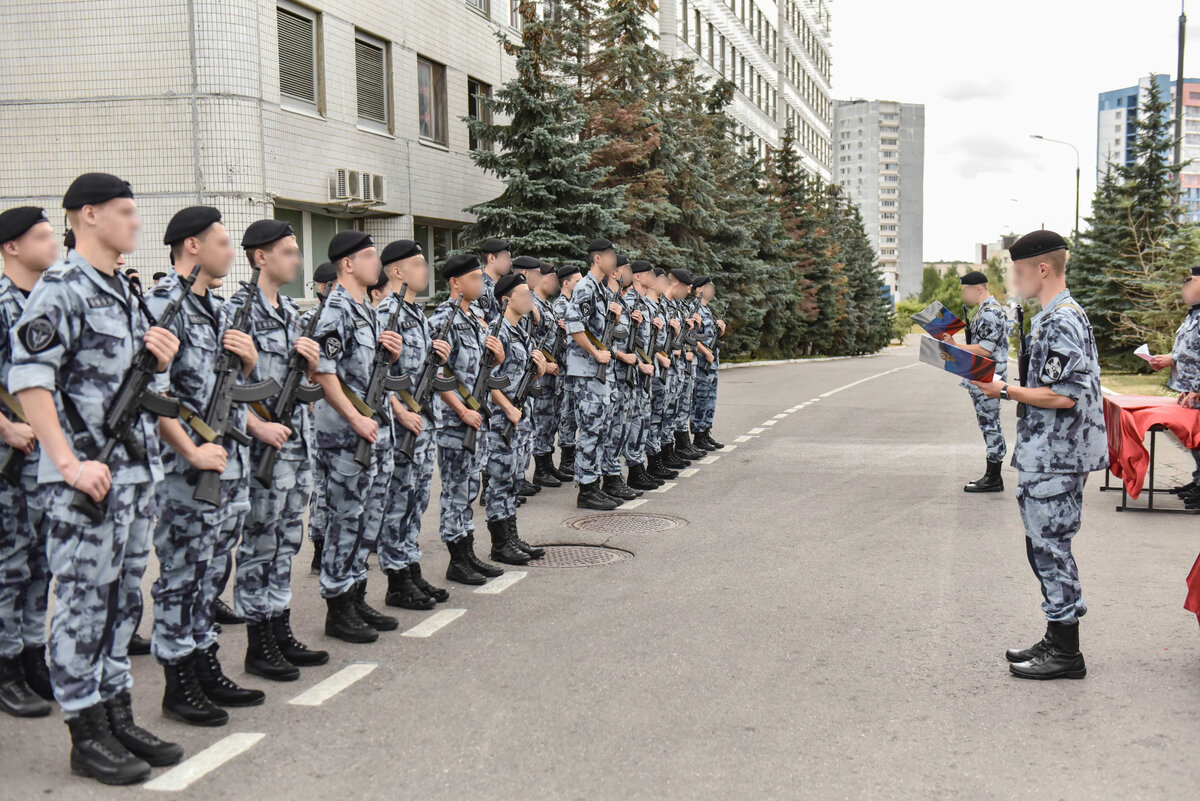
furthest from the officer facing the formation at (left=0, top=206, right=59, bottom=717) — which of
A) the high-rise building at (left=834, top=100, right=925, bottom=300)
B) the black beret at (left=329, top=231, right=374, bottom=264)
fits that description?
the high-rise building at (left=834, top=100, right=925, bottom=300)

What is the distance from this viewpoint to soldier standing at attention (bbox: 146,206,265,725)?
464 centimetres

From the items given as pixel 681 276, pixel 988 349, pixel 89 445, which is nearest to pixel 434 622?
pixel 89 445

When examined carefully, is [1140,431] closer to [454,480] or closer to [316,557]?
[454,480]

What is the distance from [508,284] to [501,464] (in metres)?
1.29

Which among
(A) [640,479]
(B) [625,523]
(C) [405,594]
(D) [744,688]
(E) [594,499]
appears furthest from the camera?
(A) [640,479]

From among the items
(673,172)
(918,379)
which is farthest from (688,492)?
(918,379)

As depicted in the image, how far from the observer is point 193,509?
4.66m

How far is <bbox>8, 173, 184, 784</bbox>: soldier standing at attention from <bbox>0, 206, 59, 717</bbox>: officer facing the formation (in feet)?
3.07

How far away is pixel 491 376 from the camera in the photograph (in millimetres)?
7543

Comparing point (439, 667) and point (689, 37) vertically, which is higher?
point (689, 37)

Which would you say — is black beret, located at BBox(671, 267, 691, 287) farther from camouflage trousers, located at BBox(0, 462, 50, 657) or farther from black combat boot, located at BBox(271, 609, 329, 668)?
camouflage trousers, located at BBox(0, 462, 50, 657)

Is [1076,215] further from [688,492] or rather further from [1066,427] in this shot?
[1066,427]

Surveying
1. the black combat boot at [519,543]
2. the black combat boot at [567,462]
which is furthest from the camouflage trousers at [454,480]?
the black combat boot at [567,462]

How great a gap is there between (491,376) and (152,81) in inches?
487
